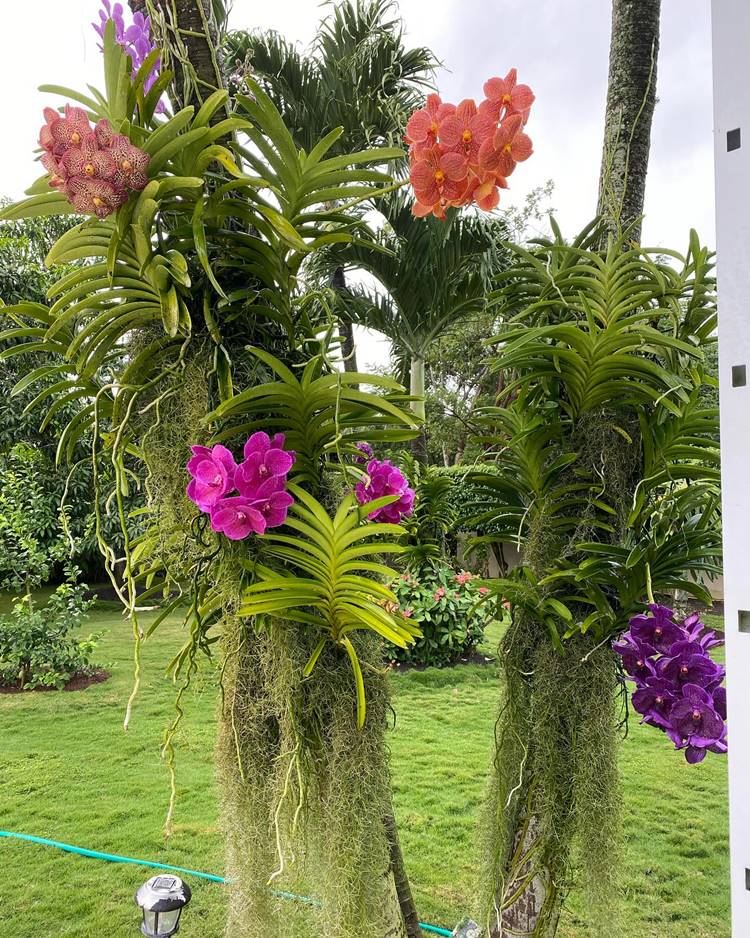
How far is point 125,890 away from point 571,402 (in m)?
1.61

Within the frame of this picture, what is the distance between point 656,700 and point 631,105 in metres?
0.89

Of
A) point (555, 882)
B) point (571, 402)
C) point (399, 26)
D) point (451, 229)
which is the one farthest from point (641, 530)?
point (399, 26)

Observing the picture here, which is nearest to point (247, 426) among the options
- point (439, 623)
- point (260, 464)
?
point (260, 464)

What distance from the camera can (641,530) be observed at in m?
1.04

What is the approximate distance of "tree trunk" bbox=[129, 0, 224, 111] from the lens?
72 cm

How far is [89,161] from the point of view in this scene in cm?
58

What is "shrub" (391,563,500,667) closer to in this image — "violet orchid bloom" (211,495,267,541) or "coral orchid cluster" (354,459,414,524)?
"coral orchid cluster" (354,459,414,524)

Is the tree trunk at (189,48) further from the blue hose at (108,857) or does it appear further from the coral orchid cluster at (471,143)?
the blue hose at (108,857)

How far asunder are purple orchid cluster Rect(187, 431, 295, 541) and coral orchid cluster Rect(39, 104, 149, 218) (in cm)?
24

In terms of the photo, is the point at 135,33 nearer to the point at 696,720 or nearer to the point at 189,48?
the point at 189,48

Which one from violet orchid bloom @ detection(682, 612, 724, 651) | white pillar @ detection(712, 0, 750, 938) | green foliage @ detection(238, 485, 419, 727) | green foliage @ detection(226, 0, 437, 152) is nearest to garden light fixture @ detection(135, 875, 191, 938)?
green foliage @ detection(238, 485, 419, 727)

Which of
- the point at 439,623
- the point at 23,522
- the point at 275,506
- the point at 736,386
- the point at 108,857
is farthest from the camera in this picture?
the point at 439,623

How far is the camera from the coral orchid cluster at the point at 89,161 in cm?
58

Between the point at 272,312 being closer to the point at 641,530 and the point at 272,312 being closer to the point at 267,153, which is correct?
the point at 267,153
